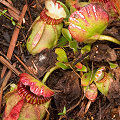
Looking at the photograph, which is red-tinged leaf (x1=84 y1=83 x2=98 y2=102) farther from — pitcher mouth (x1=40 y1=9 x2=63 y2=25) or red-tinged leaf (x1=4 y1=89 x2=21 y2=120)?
pitcher mouth (x1=40 y1=9 x2=63 y2=25)

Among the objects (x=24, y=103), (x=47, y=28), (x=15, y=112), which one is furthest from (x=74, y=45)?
(x=15, y=112)

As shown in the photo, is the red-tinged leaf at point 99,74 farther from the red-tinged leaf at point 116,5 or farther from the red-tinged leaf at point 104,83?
the red-tinged leaf at point 116,5

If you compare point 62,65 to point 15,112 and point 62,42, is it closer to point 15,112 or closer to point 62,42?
point 62,42

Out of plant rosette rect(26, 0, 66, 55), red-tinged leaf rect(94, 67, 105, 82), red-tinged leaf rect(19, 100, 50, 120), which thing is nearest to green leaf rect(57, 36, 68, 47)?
plant rosette rect(26, 0, 66, 55)

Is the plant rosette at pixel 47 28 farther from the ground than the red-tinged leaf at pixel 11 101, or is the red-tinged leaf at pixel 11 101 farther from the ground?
the plant rosette at pixel 47 28

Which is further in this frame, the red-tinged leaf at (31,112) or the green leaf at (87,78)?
the green leaf at (87,78)

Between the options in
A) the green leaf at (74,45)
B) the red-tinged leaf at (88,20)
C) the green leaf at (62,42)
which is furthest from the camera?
the green leaf at (62,42)

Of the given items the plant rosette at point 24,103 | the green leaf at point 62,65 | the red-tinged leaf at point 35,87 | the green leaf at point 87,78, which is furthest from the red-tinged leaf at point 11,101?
the green leaf at point 87,78

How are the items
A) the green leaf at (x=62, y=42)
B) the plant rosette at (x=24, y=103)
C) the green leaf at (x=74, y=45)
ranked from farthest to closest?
the green leaf at (x=62, y=42)
the green leaf at (x=74, y=45)
the plant rosette at (x=24, y=103)
